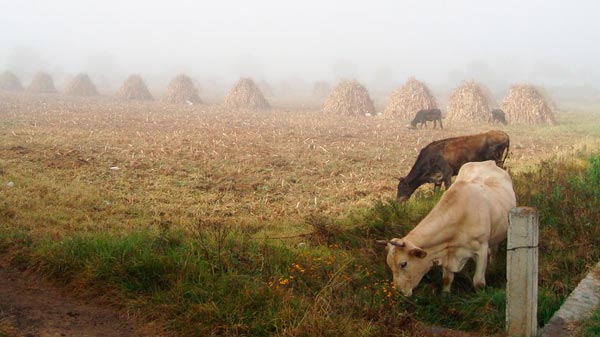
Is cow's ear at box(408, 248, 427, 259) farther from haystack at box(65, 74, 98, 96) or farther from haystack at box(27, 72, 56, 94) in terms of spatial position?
haystack at box(27, 72, 56, 94)

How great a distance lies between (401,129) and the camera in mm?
23578

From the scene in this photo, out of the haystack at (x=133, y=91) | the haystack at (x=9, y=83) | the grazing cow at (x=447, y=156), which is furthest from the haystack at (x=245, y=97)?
the grazing cow at (x=447, y=156)

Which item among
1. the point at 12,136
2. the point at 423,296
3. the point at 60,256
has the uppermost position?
the point at 12,136

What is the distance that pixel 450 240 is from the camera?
19.9 feet

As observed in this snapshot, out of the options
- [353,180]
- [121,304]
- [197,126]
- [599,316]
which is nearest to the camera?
[599,316]

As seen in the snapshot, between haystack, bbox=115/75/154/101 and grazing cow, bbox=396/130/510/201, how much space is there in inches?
1406

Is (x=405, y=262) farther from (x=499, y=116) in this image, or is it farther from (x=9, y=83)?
(x=9, y=83)

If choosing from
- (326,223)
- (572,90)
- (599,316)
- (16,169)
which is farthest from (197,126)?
(572,90)

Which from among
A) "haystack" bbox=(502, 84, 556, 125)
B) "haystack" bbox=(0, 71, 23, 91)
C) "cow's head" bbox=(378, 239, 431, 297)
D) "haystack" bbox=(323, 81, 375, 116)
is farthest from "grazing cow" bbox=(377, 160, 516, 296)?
"haystack" bbox=(0, 71, 23, 91)

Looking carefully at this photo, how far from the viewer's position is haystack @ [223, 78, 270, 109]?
36750 millimetres

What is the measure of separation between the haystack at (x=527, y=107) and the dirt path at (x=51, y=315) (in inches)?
1102

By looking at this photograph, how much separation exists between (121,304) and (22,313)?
2.73 feet

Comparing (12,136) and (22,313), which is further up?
(12,136)

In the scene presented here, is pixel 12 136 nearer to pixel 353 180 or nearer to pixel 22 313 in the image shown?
pixel 353 180
